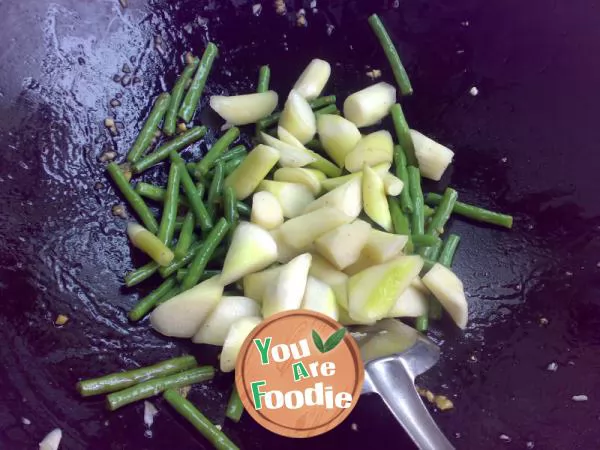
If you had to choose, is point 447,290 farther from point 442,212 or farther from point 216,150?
point 216,150

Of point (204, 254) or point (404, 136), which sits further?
point (404, 136)

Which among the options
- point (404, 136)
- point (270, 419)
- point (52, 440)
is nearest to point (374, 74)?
point (404, 136)

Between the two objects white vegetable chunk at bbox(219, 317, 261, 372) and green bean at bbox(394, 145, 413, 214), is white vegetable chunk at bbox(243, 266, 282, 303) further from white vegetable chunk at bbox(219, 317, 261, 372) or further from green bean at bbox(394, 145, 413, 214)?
green bean at bbox(394, 145, 413, 214)

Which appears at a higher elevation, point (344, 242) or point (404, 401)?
point (344, 242)

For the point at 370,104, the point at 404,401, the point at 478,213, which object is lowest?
the point at 404,401

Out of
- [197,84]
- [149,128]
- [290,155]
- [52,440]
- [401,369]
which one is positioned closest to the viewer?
[52,440]

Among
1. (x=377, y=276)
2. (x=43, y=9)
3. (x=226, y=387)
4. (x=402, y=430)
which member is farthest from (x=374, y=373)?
(x=43, y=9)
